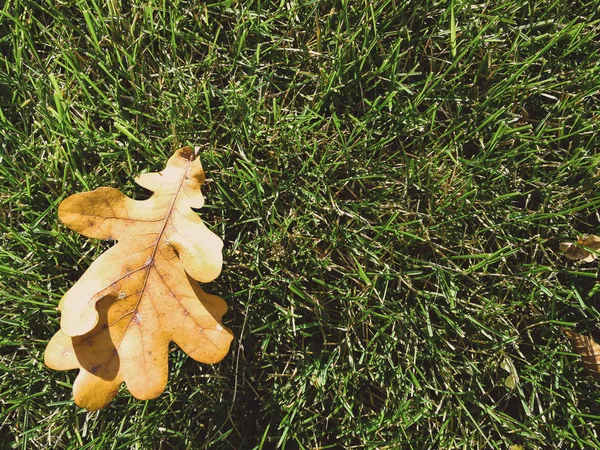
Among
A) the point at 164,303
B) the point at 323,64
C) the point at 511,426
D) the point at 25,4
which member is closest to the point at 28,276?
the point at 164,303

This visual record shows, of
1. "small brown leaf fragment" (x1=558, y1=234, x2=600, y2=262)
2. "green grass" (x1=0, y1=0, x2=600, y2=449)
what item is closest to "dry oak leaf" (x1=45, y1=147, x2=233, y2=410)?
"green grass" (x1=0, y1=0, x2=600, y2=449)

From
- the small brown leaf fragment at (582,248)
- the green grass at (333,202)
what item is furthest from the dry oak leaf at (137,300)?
the small brown leaf fragment at (582,248)

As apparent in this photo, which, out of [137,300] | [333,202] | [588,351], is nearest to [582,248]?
[588,351]

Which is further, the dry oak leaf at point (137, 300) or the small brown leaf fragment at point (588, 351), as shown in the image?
the small brown leaf fragment at point (588, 351)

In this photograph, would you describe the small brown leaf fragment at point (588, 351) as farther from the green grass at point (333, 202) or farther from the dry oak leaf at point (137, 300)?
the dry oak leaf at point (137, 300)

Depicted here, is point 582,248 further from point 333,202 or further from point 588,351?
point 333,202

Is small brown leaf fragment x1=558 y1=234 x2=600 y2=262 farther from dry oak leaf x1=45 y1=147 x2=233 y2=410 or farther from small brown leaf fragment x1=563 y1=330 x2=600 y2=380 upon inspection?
dry oak leaf x1=45 y1=147 x2=233 y2=410

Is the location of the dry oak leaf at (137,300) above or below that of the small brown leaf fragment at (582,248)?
below
